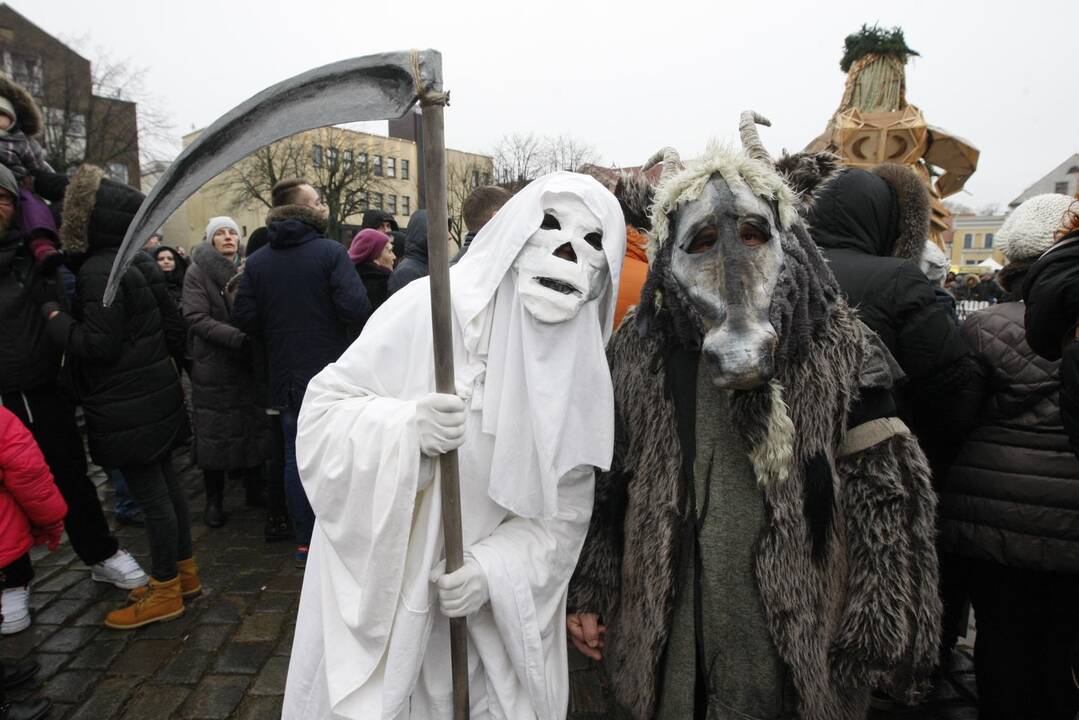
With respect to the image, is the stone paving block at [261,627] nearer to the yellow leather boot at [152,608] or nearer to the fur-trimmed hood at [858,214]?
the yellow leather boot at [152,608]

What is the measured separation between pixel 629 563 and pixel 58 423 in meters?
3.35

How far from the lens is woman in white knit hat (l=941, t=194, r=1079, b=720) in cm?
213

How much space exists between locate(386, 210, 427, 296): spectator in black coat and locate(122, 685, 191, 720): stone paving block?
274cm

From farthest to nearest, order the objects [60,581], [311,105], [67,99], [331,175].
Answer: [331,175], [67,99], [60,581], [311,105]

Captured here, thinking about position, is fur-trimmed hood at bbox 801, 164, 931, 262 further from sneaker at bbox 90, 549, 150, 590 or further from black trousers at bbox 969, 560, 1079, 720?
sneaker at bbox 90, 549, 150, 590

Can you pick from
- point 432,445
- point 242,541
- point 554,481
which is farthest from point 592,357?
point 242,541

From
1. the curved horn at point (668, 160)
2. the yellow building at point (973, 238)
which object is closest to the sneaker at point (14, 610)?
the curved horn at point (668, 160)

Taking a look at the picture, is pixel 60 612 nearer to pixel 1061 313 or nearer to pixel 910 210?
pixel 1061 313

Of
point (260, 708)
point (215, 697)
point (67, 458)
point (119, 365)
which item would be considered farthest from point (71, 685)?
point (119, 365)

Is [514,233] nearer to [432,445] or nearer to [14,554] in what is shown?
[432,445]

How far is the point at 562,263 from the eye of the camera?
169 centimetres

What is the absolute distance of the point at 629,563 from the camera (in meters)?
1.86

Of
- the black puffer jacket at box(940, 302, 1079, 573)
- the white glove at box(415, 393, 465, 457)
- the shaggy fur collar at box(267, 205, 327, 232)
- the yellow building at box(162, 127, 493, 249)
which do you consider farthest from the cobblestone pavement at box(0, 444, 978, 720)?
the yellow building at box(162, 127, 493, 249)

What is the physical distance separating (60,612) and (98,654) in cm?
63
